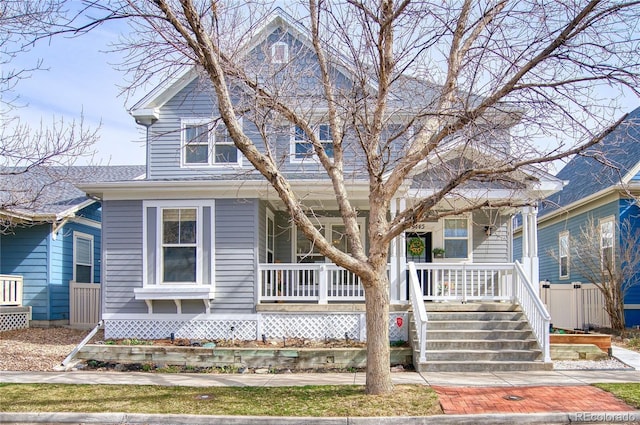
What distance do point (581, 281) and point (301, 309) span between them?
1046 cm

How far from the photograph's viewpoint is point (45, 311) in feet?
57.9

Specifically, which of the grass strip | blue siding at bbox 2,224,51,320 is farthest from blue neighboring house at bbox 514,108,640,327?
blue siding at bbox 2,224,51,320

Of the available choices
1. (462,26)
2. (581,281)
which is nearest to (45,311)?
(462,26)

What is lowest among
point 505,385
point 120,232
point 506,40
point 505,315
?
point 505,385

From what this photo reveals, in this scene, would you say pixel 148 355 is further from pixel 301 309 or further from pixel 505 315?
pixel 505 315

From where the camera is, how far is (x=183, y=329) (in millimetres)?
14164

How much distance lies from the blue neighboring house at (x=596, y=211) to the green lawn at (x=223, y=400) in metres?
7.62

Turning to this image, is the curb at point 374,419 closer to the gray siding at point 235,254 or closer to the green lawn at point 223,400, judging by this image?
the green lawn at point 223,400

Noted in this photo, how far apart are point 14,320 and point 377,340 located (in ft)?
40.3

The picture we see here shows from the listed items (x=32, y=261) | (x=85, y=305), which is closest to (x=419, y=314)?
(x=85, y=305)

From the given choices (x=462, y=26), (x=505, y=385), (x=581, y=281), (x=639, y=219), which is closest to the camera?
(x=462, y=26)

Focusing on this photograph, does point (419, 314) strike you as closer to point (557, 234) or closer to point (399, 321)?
point (399, 321)

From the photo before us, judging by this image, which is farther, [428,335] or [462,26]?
[428,335]

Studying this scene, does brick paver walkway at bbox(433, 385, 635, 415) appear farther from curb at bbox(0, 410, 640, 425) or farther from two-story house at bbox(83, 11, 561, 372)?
two-story house at bbox(83, 11, 561, 372)
